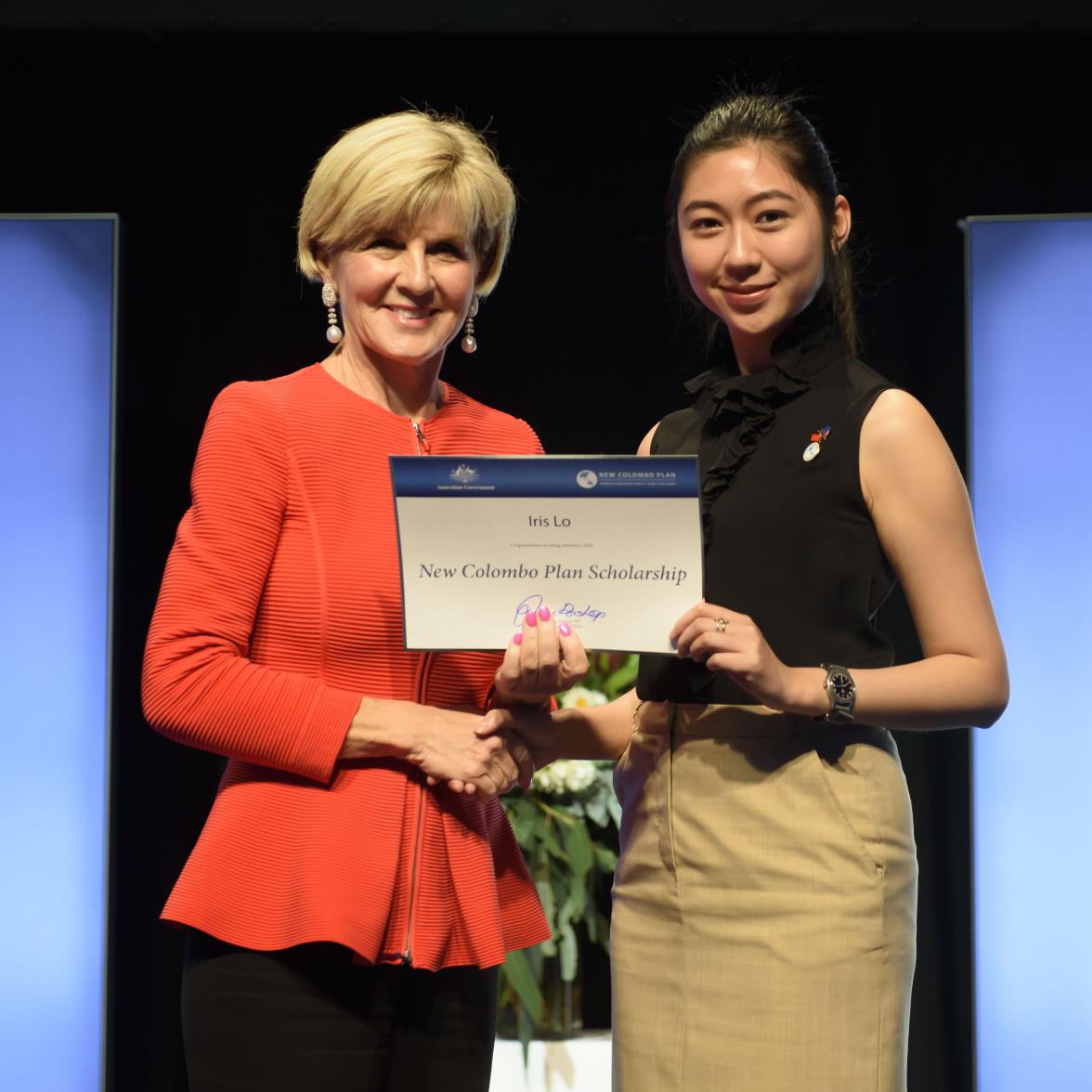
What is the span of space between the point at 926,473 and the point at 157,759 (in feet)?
9.06

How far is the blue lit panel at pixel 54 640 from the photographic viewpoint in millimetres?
3365

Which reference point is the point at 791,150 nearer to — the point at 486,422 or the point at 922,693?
the point at 486,422

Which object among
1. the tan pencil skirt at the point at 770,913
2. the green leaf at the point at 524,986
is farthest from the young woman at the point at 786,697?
the green leaf at the point at 524,986

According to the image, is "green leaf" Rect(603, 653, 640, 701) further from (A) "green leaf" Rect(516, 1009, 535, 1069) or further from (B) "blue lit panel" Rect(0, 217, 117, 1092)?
(B) "blue lit panel" Rect(0, 217, 117, 1092)

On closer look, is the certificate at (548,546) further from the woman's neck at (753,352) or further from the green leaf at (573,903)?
the green leaf at (573,903)

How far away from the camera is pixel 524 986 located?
3414 mm

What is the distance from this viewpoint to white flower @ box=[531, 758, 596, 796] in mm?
3414

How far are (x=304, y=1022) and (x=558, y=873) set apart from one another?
2.01m

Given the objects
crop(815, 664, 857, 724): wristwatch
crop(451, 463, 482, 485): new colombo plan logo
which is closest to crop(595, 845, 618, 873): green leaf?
crop(815, 664, 857, 724): wristwatch

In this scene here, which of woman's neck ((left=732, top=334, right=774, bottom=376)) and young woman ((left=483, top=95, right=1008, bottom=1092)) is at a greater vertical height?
woman's neck ((left=732, top=334, right=774, bottom=376))

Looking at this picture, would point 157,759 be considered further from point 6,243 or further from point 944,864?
point 944,864
